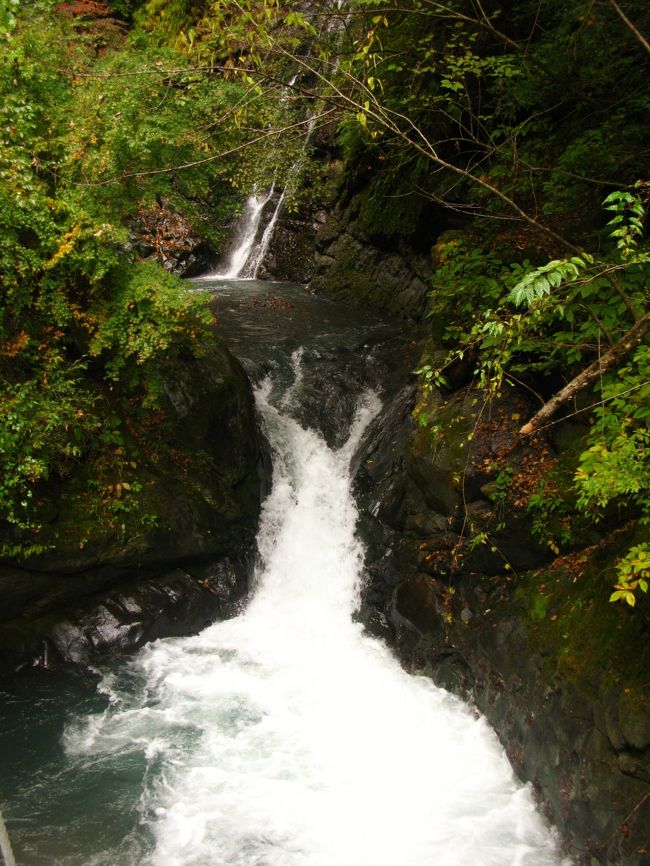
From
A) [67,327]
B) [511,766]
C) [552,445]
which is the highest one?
[552,445]

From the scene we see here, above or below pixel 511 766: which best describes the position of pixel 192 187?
above

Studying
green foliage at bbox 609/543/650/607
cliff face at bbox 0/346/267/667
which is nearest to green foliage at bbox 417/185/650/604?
green foliage at bbox 609/543/650/607

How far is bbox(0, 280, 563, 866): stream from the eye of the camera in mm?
5070

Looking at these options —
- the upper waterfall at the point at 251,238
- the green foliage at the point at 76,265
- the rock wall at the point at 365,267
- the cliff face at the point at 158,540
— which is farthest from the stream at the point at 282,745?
the upper waterfall at the point at 251,238

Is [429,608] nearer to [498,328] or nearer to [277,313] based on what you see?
[498,328]

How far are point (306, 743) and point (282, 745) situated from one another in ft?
0.77

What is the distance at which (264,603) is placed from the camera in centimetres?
829

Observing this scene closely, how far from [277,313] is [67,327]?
520 centimetres

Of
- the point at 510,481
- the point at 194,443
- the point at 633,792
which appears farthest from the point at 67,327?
the point at 633,792

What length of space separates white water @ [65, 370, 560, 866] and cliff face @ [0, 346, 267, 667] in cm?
45

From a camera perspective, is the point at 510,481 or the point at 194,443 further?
the point at 194,443

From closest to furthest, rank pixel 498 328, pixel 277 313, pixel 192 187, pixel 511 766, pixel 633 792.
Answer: pixel 498 328 < pixel 633 792 < pixel 511 766 < pixel 192 187 < pixel 277 313

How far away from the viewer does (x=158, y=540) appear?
7523 mm

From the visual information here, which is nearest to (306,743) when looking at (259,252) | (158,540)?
(158,540)
